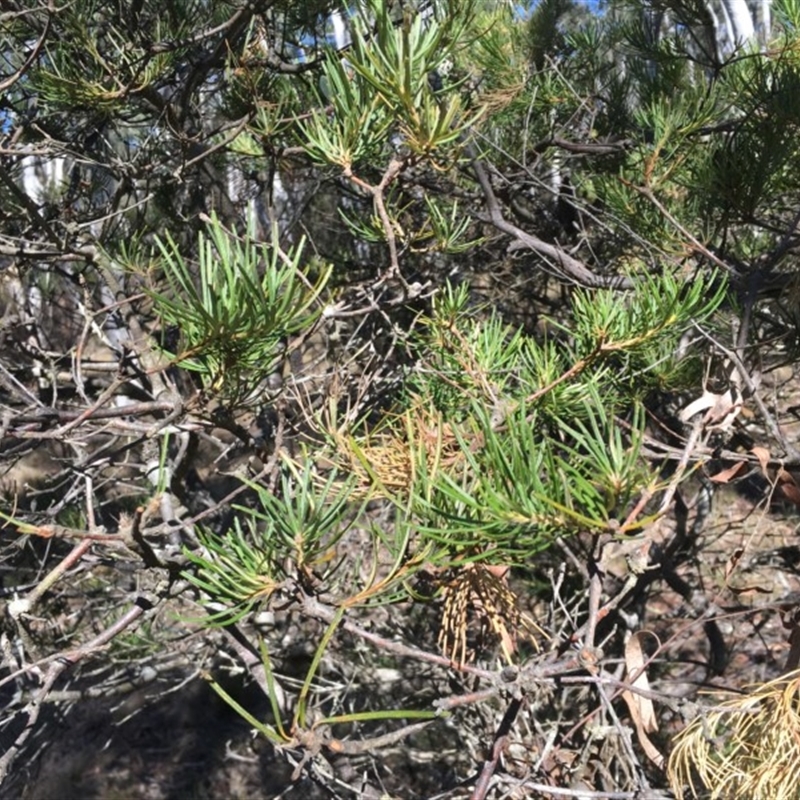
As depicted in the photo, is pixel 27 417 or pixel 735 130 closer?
pixel 27 417

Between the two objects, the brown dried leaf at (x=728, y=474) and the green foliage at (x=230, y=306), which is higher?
the green foliage at (x=230, y=306)

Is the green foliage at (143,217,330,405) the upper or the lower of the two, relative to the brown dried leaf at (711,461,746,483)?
upper

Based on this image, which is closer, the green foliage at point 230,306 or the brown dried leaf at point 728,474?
the green foliage at point 230,306

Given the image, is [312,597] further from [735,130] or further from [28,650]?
[735,130]

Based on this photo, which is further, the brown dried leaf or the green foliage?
the brown dried leaf

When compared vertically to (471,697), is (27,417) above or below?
above

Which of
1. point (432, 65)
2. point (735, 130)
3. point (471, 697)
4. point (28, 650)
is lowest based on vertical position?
point (28, 650)

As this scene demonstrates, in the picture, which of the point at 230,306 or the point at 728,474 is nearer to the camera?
the point at 230,306

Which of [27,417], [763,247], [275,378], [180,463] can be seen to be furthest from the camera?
[275,378]

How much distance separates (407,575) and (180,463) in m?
0.44

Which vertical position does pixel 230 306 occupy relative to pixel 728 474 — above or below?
above

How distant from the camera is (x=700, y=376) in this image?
3.90 ft

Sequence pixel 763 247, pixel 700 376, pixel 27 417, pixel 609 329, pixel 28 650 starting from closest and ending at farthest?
pixel 27 417, pixel 609 329, pixel 700 376, pixel 28 650, pixel 763 247

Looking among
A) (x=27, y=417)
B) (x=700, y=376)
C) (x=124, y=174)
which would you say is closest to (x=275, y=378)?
(x=124, y=174)
